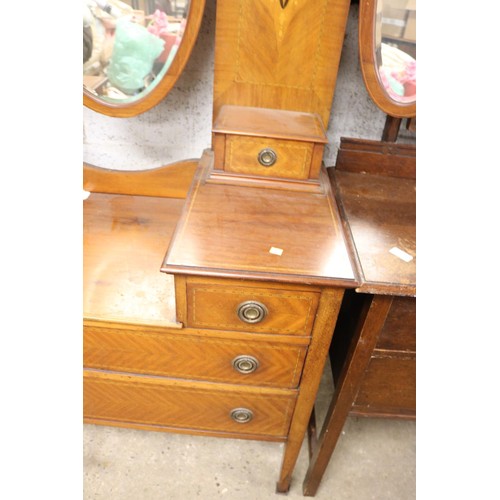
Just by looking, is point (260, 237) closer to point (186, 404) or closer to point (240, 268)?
point (240, 268)

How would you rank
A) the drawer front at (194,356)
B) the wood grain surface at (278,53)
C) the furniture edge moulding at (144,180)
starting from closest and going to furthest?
1. the drawer front at (194,356)
2. the wood grain surface at (278,53)
3. the furniture edge moulding at (144,180)

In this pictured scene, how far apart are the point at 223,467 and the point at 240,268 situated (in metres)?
0.93

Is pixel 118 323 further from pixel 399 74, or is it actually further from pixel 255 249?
pixel 399 74

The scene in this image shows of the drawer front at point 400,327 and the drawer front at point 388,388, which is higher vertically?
the drawer front at point 400,327


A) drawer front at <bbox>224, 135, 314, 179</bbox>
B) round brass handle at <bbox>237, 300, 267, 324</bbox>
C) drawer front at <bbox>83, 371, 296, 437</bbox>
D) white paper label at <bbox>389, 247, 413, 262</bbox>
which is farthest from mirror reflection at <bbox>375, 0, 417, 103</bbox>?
drawer front at <bbox>83, 371, 296, 437</bbox>

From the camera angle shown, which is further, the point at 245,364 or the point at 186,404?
the point at 186,404

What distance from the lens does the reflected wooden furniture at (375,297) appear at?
963mm

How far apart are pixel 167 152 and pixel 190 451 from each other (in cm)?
107

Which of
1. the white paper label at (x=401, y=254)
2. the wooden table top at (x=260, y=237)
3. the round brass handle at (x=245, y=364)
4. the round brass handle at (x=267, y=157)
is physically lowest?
the round brass handle at (x=245, y=364)

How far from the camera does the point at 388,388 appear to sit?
116cm

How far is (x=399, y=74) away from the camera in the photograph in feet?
3.85

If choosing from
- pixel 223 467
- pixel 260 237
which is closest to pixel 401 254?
pixel 260 237

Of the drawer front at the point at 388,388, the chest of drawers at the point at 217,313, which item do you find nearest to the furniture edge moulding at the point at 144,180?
the chest of drawers at the point at 217,313

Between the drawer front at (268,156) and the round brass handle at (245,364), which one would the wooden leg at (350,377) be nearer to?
the round brass handle at (245,364)
